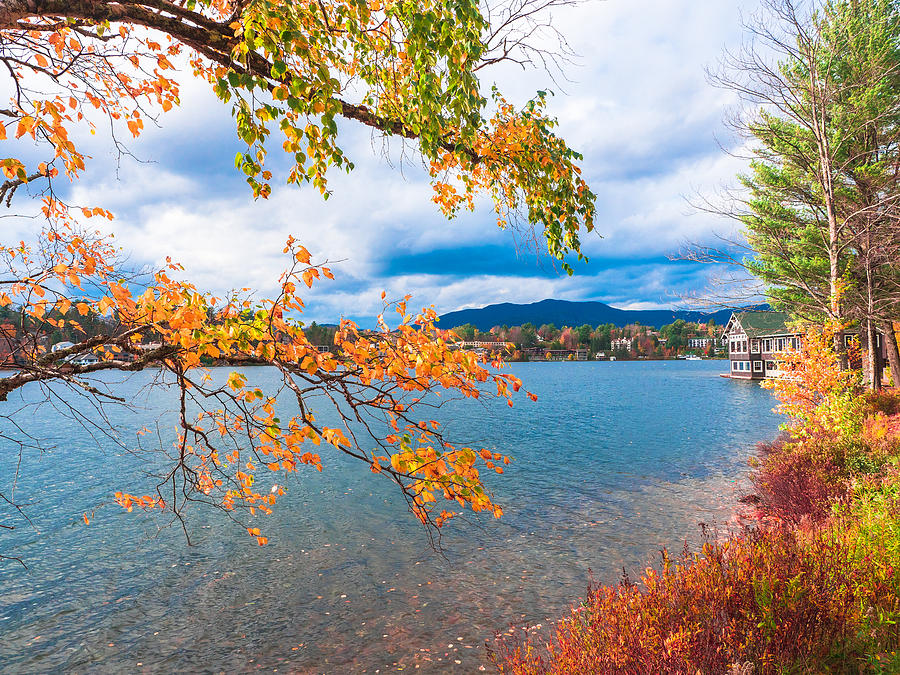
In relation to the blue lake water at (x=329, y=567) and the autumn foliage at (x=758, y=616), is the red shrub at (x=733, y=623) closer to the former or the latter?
the autumn foliage at (x=758, y=616)

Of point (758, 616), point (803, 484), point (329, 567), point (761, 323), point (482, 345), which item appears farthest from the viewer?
point (761, 323)

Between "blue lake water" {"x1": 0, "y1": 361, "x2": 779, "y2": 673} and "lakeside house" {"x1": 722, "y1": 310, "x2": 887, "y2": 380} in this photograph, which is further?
"lakeside house" {"x1": 722, "y1": 310, "x2": 887, "y2": 380}

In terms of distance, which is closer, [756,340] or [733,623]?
[733,623]

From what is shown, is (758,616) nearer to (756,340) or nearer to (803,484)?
(803,484)

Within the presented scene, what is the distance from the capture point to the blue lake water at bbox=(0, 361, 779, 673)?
746cm

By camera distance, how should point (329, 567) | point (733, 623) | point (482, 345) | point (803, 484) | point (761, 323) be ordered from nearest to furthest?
point (482, 345) → point (733, 623) → point (329, 567) → point (803, 484) → point (761, 323)

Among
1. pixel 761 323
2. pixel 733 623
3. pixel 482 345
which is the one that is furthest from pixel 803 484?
pixel 761 323

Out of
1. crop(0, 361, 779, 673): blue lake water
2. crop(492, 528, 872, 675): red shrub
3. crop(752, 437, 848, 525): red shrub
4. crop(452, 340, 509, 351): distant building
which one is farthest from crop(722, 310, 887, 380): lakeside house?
crop(452, 340, 509, 351): distant building

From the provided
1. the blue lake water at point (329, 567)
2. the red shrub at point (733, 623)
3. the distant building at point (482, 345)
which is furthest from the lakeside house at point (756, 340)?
the distant building at point (482, 345)

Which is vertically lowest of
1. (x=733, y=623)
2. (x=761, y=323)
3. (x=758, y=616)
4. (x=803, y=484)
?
(x=803, y=484)

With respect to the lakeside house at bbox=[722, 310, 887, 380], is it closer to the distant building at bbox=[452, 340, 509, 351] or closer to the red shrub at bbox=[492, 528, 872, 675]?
the red shrub at bbox=[492, 528, 872, 675]

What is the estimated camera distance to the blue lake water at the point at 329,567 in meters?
7.46

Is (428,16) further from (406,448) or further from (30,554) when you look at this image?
(30,554)

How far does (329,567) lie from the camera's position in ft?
33.6
